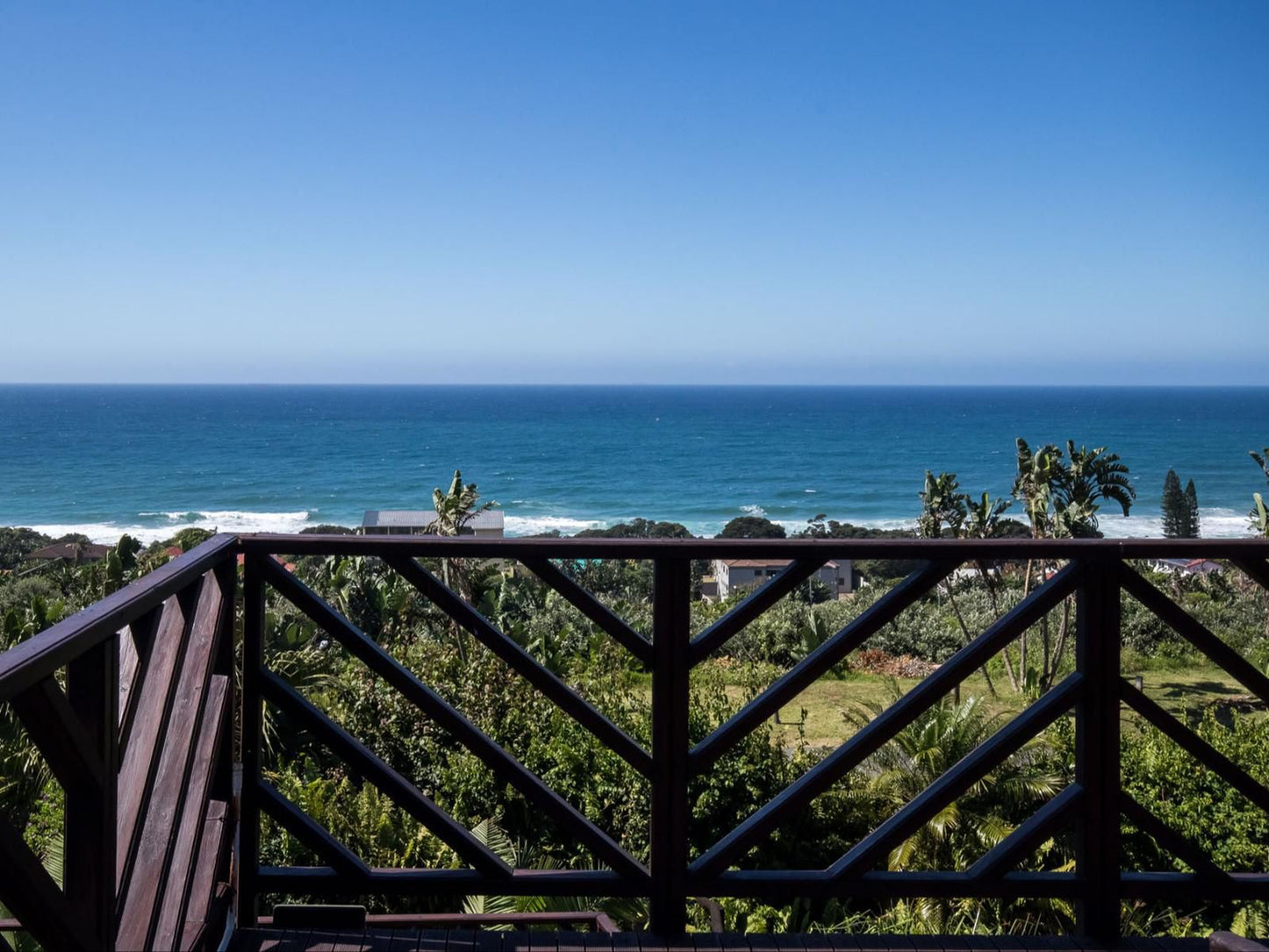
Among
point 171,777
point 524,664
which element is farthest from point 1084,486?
point 171,777

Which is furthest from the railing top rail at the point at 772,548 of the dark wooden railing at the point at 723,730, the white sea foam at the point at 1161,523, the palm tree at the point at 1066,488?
the white sea foam at the point at 1161,523

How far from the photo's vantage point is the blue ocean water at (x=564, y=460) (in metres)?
50.5

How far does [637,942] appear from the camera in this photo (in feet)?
6.66

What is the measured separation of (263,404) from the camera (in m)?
111

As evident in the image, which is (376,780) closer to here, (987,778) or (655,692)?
(655,692)

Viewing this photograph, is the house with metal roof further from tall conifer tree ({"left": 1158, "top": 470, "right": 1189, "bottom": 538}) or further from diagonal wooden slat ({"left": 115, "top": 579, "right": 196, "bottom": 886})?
diagonal wooden slat ({"left": 115, "top": 579, "right": 196, "bottom": 886})

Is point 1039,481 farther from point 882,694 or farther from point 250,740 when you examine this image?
point 250,740

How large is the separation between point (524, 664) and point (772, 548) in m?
0.59

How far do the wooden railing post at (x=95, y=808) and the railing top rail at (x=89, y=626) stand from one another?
37 mm

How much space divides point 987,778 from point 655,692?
6.44m

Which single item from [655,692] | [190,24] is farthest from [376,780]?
[190,24]

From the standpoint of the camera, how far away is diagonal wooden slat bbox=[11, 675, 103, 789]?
A: 1083mm

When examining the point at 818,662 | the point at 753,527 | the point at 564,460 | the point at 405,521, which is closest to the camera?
the point at 818,662

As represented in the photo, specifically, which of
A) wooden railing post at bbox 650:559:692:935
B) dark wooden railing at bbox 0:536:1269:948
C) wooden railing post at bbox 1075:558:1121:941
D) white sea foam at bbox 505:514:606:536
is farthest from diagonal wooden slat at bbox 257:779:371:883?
white sea foam at bbox 505:514:606:536
